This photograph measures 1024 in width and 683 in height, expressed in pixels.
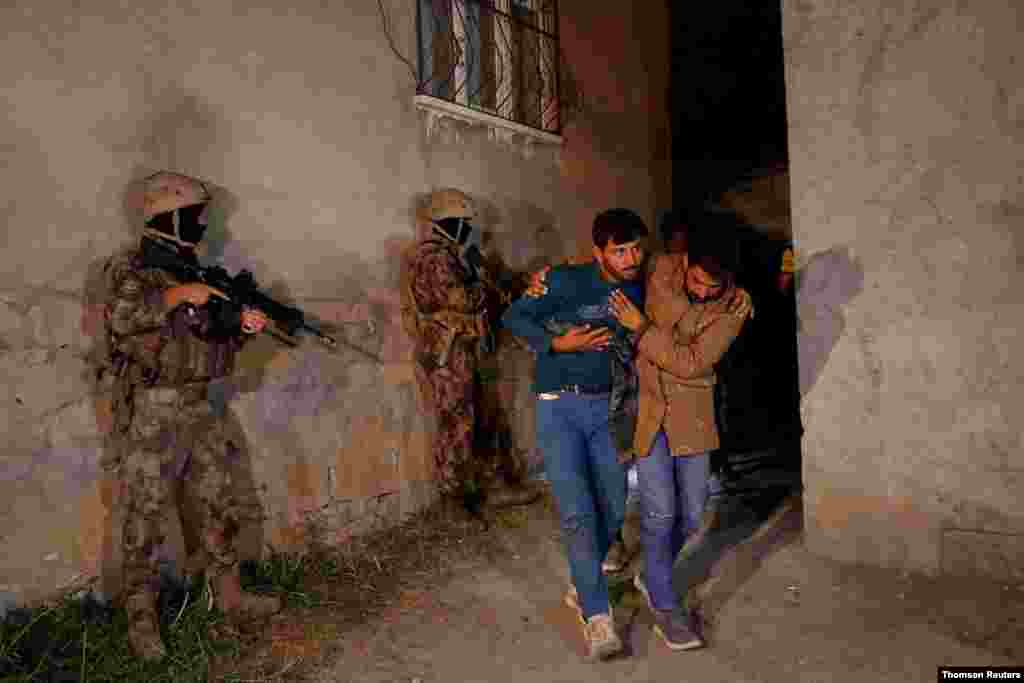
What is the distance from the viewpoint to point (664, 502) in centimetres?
294

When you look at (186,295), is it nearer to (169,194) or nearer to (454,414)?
(169,194)

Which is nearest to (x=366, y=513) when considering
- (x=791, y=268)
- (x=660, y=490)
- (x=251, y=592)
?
(x=251, y=592)

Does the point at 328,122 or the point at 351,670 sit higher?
the point at 328,122

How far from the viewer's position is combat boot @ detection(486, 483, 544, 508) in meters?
5.02

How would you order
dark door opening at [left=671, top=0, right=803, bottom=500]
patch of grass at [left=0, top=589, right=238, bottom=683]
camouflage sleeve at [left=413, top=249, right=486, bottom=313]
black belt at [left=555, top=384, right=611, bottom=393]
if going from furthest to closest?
dark door opening at [left=671, top=0, right=803, bottom=500] → camouflage sleeve at [left=413, top=249, right=486, bottom=313] → black belt at [left=555, top=384, right=611, bottom=393] → patch of grass at [left=0, top=589, right=238, bottom=683]

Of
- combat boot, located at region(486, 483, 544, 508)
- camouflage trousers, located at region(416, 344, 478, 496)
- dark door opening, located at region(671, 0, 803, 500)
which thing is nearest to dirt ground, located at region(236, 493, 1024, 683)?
camouflage trousers, located at region(416, 344, 478, 496)

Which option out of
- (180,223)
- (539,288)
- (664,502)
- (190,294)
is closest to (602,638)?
(664,502)

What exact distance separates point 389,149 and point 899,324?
3215 millimetres

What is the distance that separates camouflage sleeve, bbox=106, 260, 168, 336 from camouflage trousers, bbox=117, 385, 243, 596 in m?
0.30

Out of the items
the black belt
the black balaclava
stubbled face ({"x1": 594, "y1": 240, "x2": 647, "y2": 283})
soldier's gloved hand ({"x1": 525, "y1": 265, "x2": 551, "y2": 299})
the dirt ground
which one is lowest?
the dirt ground

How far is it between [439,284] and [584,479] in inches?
75.7

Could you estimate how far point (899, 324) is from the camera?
3641 mm

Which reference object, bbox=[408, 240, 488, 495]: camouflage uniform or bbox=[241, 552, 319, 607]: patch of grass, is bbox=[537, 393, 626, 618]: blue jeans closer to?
bbox=[241, 552, 319, 607]: patch of grass

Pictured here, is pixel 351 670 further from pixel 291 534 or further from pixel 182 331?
pixel 182 331
